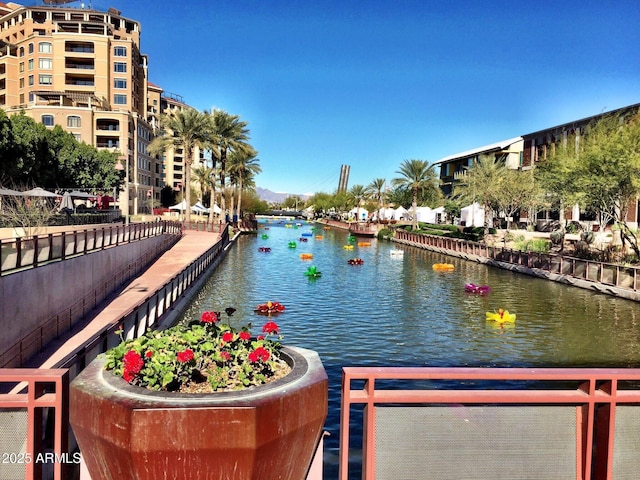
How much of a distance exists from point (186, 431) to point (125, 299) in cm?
1895

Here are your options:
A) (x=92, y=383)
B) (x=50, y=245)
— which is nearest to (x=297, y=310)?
(x=50, y=245)

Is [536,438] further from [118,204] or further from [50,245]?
[118,204]

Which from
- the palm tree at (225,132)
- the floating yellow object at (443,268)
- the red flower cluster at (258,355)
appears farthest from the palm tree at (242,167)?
the red flower cluster at (258,355)

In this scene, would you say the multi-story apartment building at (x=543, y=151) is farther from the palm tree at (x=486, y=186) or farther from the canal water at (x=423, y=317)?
the canal water at (x=423, y=317)

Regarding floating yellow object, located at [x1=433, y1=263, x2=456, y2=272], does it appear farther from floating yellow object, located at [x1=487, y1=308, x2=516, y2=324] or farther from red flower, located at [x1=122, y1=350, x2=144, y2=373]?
red flower, located at [x1=122, y1=350, x2=144, y2=373]

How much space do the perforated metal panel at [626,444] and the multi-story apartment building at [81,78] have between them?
8426cm

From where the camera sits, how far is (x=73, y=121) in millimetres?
80875

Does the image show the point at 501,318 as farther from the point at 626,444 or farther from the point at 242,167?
the point at 242,167

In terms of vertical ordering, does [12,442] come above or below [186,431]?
below

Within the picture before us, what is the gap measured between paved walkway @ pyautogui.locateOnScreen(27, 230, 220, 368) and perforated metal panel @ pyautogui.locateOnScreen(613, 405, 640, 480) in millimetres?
7110

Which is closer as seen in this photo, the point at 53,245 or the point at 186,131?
the point at 53,245

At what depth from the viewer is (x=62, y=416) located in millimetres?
3898

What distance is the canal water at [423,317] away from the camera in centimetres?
1653

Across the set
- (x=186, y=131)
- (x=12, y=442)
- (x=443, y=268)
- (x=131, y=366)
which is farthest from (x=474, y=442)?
(x=186, y=131)
